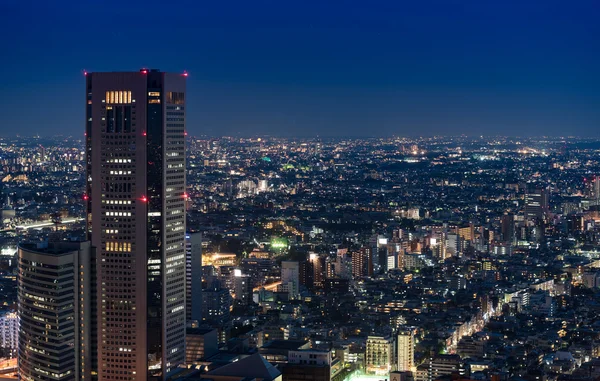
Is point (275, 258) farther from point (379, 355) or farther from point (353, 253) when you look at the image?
point (379, 355)

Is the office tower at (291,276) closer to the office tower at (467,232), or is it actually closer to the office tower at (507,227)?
the office tower at (467,232)

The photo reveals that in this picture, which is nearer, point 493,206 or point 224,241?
point 224,241

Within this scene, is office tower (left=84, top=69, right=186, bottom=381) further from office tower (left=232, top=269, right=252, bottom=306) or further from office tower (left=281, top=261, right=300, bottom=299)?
office tower (left=281, top=261, right=300, bottom=299)

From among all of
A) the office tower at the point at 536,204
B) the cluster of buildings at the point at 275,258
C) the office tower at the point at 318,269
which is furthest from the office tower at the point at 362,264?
the office tower at the point at 536,204

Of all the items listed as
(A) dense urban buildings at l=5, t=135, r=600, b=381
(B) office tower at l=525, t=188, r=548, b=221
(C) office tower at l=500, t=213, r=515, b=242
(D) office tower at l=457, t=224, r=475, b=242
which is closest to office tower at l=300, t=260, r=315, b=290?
(A) dense urban buildings at l=5, t=135, r=600, b=381

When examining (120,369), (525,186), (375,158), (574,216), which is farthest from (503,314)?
(375,158)

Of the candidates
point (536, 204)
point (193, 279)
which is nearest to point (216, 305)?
point (193, 279)

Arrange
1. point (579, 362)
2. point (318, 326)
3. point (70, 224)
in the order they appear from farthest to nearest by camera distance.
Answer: point (70, 224)
point (318, 326)
point (579, 362)

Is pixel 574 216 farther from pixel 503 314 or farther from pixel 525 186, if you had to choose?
pixel 503 314
